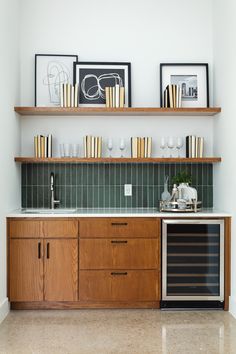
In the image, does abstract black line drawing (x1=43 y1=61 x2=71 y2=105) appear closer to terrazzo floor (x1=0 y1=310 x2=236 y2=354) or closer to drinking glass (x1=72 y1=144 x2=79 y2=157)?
drinking glass (x1=72 y1=144 x2=79 y2=157)

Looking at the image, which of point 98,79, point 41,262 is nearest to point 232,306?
point 41,262

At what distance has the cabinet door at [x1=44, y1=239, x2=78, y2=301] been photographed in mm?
4273

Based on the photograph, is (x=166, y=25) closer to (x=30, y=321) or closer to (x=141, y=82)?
(x=141, y=82)

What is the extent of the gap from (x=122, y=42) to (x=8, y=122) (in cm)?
151

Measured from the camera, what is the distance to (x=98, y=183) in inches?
194

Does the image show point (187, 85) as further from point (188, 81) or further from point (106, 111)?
point (106, 111)

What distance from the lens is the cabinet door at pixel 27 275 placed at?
4.27 metres

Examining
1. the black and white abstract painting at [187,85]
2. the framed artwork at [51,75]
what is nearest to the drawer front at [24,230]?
the framed artwork at [51,75]

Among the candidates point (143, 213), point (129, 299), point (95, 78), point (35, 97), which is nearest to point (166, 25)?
point (95, 78)

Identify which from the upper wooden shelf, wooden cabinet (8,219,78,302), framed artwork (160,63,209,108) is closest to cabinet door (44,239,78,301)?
wooden cabinet (8,219,78,302)

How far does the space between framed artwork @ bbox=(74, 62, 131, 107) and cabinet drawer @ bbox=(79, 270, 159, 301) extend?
1690mm

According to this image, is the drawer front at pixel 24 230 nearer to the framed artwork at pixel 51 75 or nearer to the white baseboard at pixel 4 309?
the white baseboard at pixel 4 309

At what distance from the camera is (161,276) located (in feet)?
14.1

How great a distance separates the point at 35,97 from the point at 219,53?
1.88 m
